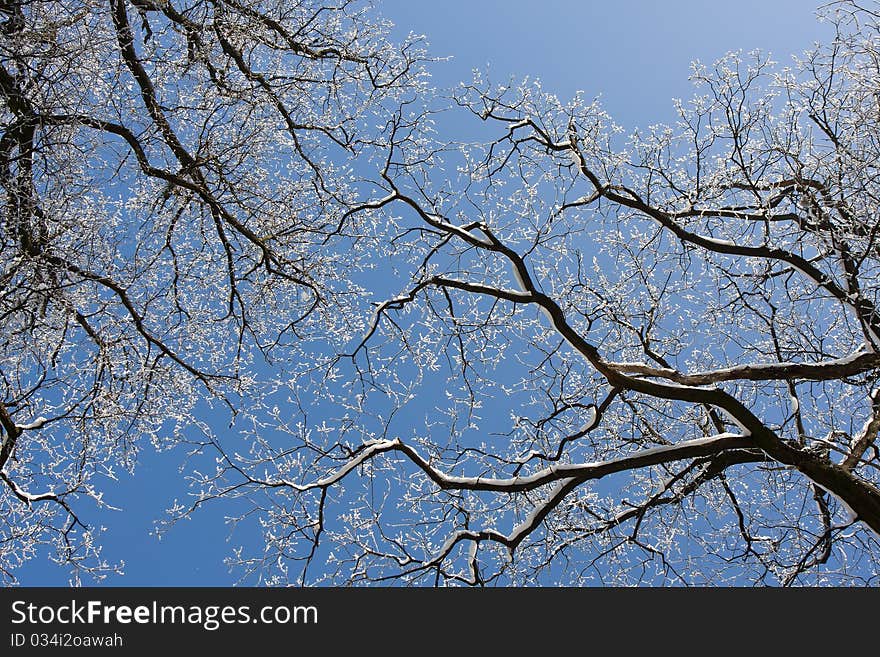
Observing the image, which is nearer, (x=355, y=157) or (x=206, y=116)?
(x=206, y=116)

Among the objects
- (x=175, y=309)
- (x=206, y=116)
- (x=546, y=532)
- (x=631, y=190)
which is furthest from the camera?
(x=175, y=309)

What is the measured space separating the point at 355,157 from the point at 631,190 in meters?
2.90

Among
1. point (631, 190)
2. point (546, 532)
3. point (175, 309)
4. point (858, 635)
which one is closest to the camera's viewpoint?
point (858, 635)

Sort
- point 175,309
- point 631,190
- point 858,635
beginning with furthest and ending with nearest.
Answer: point 175,309 < point 631,190 < point 858,635

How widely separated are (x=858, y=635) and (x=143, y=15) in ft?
24.6

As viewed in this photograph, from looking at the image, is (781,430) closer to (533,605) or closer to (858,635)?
(858,635)

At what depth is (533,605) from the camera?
465 cm

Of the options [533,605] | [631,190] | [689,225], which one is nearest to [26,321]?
[533,605]

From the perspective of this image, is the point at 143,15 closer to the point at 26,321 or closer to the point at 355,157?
the point at 355,157

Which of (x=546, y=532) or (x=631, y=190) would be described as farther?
(x=546, y=532)

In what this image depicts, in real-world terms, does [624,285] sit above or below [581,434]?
above

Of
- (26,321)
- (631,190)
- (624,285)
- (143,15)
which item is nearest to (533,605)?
(624,285)

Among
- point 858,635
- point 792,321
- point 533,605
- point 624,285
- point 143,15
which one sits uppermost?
point 143,15

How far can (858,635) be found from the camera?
4.43m
